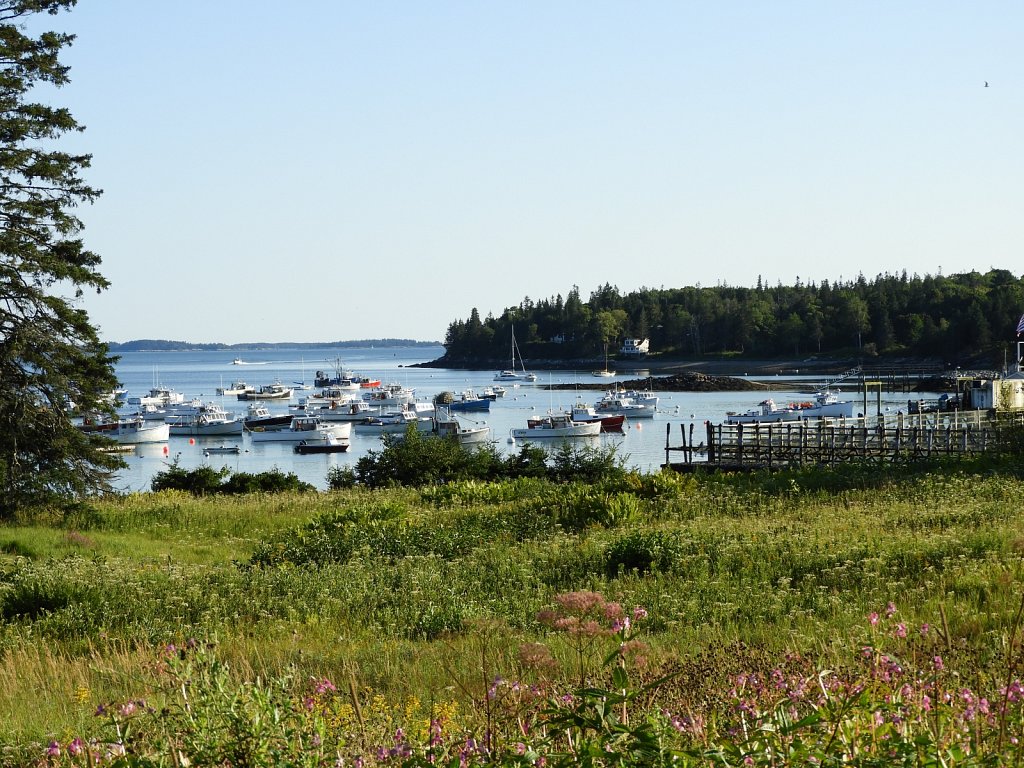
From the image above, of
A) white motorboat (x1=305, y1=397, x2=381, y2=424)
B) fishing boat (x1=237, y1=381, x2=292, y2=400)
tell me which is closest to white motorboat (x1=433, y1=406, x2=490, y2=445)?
white motorboat (x1=305, y1=397, x2=381, y2=424)

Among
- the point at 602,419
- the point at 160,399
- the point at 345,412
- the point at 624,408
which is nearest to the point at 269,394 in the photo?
the point at 160,399

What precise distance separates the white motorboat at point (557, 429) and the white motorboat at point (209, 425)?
2794 cm

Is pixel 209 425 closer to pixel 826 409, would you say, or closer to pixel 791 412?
pixel 791 412

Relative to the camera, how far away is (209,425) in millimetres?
101062

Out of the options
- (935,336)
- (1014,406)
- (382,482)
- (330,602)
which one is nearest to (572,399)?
(935,336)

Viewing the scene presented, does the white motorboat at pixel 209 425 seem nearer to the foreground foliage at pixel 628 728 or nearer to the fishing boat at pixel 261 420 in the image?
the fishing boat at pixel 261 420

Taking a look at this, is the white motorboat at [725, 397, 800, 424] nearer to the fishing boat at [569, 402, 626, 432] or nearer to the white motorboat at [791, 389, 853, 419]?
the white motorboat at [791, 389, 853, 419]

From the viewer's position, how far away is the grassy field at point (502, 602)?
577 cm

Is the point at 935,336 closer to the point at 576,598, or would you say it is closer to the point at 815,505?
the point at 815,505

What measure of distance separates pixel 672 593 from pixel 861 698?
8.38 metres

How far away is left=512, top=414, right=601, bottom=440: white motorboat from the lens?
88.8 metres

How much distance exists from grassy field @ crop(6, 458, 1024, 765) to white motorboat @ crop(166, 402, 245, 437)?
252ft

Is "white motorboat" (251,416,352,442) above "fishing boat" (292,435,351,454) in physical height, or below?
above

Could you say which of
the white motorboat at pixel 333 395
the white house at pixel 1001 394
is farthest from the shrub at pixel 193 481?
the white motorboat at pixel 333 395
